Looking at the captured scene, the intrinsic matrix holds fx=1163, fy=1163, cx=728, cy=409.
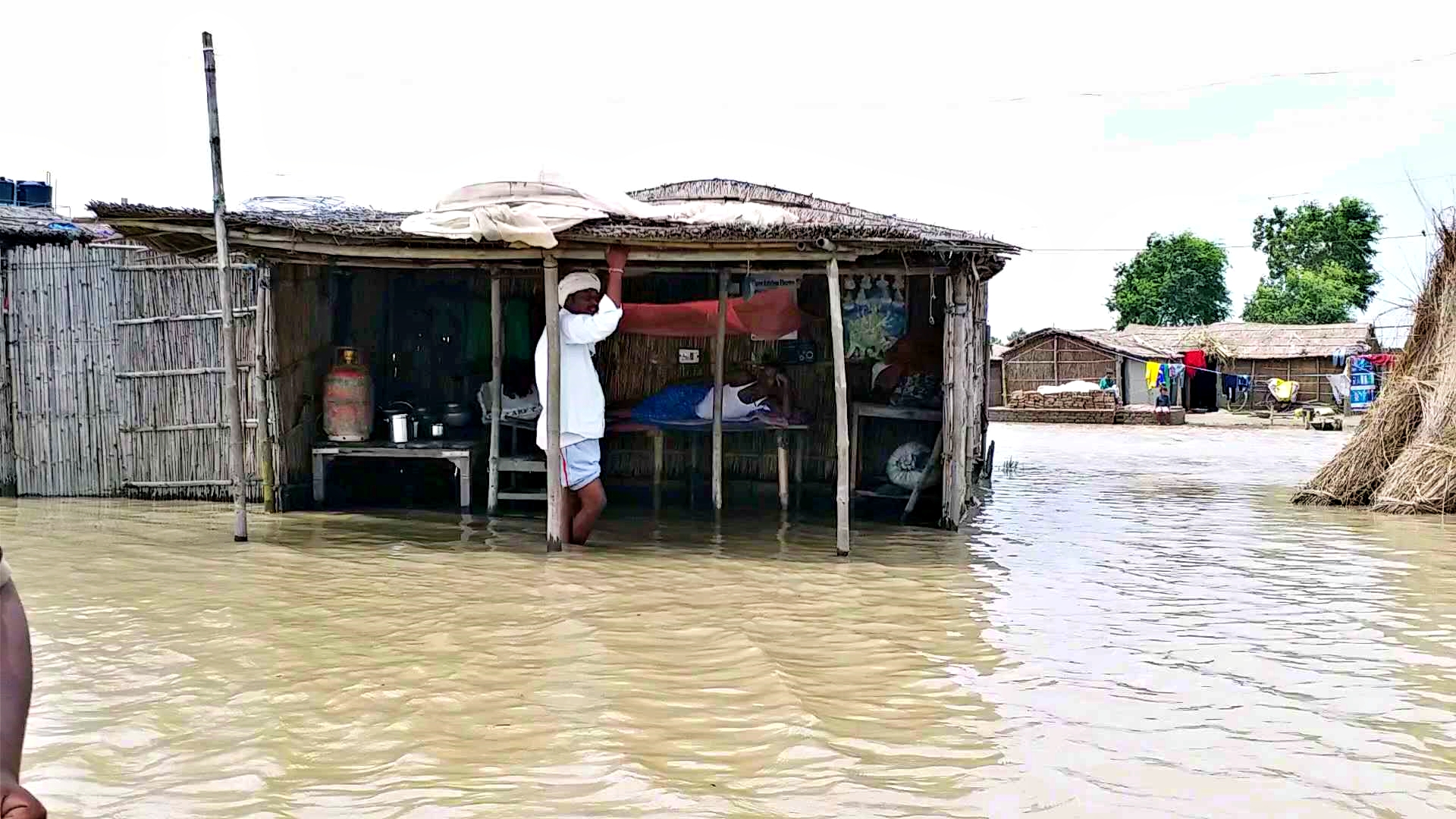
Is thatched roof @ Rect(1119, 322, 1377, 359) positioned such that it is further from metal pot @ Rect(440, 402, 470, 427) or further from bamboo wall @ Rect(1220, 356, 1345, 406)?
metal pot @ Rect(440, 402, 470, 427)

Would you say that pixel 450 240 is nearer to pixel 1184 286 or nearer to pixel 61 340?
pixel 61 340

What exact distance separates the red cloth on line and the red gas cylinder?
7.20 feet

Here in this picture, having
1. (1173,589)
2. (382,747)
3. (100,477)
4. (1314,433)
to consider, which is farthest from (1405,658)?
(1314,433)

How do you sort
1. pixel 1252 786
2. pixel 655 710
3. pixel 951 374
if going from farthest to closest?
pixel 951 374 → pixel 655 710 → pixel 1252 786

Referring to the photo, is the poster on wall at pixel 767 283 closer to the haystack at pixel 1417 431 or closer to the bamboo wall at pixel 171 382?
the bamboo wall at pixel 171 382

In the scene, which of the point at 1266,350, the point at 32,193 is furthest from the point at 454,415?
the point at 1266,350

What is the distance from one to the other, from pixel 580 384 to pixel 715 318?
2.24 m

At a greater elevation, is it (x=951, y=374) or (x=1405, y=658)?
(x=951, y=374)

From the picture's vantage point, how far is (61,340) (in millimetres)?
10070

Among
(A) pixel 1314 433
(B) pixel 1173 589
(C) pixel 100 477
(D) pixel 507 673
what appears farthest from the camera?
(A) pixel 1314 433

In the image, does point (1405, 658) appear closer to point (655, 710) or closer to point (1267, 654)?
point (1267, 654)

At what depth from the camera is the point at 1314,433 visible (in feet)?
80.6

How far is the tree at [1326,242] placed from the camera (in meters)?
40.4

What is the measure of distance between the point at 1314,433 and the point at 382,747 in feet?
81.0
